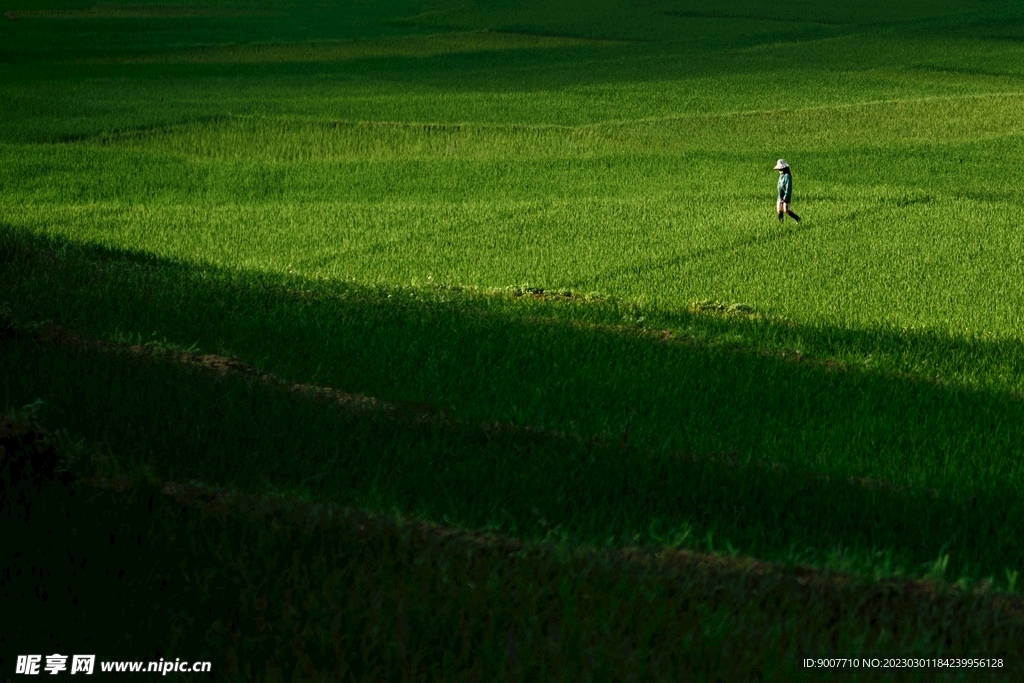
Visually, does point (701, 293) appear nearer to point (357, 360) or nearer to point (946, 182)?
point (357, 360)

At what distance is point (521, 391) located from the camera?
25.9ft

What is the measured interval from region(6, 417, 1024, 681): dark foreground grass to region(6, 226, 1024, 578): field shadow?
0.54 m

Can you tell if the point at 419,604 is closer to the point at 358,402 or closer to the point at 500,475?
the point at 500,475

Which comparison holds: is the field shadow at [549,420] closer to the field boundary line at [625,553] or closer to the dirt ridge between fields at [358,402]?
the dirt ridge between fields at [358,402]

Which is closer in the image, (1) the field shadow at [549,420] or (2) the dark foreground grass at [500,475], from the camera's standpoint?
(2) the dark foreground grass at [500,475]

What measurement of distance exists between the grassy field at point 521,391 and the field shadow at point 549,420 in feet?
0.11

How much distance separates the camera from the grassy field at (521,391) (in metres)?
3.38

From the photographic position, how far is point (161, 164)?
26328mm

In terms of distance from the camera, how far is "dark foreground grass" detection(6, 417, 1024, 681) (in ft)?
10.2

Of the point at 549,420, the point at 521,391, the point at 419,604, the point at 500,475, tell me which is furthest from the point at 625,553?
the point at 521,391

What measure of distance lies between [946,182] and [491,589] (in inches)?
938

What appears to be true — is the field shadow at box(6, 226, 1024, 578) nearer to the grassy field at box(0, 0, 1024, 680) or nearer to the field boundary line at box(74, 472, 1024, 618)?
the grassy field at box(0, 0, 1024, 680)

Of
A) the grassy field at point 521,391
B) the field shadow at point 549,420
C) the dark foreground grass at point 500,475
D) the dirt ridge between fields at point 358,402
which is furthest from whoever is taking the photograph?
the dirt ridge between fields at point 358,402

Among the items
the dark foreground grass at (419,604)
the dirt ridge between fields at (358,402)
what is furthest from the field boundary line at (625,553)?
the dirt ridge between fields at (358,402)
